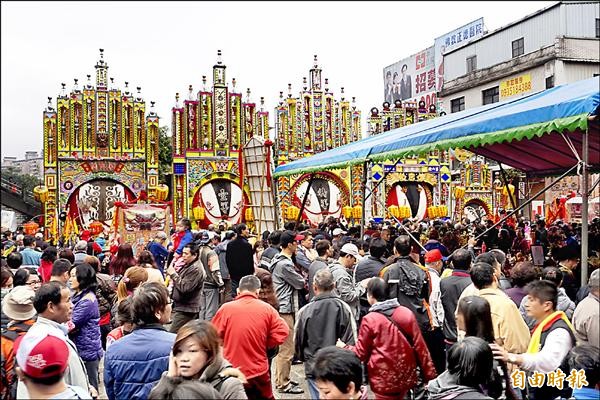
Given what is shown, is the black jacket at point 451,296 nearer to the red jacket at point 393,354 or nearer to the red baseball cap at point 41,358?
the red jacket at point 393,354

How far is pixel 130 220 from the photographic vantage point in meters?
12.7

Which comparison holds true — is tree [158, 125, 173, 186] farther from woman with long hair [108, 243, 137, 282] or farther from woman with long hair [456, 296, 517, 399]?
woman with long hair [456, 296, 517, 399]

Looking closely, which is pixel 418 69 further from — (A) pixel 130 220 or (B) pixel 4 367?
(B) pixel 4 367

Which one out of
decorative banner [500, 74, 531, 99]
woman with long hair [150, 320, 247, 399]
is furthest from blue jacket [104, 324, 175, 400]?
decorative banner [500, 74, 531, 99]

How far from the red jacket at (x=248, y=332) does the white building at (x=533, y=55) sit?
19.9 meters

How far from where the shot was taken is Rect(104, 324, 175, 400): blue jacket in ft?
9.92

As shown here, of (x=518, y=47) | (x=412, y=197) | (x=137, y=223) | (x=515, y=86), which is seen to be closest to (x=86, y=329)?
(x=137, y=223)

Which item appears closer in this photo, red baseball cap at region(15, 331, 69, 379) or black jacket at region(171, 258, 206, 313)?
red baseball cap at region(15, 331, 69, 379)

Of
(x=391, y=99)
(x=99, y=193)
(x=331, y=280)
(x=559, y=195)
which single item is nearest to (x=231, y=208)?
(x=99, y=193)

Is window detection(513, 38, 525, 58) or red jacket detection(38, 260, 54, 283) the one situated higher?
window detection(513, 38, 525, 58)

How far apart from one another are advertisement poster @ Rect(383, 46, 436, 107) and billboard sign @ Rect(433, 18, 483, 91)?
2.21 ft

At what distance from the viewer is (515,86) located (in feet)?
80.0

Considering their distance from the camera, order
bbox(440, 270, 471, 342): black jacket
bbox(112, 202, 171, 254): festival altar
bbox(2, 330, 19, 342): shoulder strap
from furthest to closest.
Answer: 1. bbox(112, 202, 171, 254): festival altar
2. bbox(440, 270, 471, 342): black jacket
3. bbox(2, 330, 19, 342): shoulder strap

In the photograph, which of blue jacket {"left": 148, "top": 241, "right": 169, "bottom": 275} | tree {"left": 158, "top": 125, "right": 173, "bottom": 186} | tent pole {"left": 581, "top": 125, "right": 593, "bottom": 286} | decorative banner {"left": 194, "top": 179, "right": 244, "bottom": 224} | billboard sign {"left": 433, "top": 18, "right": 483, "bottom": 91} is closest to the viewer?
tent pole {"left": 581, "top": 125, "right": 593, "bottom": 286}
